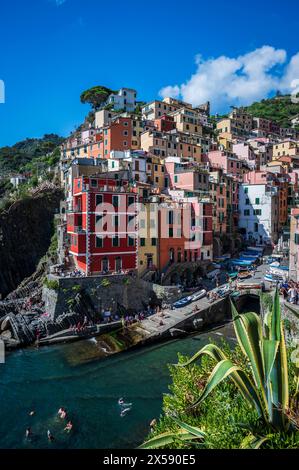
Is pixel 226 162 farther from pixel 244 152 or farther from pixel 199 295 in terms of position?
pixel 199 295

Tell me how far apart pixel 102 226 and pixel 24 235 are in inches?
853

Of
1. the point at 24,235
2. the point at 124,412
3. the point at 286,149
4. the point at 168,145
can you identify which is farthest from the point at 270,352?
the point at 286,149

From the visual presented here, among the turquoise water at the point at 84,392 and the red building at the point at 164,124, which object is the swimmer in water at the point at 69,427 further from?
the red building at the point at 164,124

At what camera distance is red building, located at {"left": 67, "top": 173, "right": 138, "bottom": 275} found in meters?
33.8

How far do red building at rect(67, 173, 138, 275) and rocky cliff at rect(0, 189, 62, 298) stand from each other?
15.5m

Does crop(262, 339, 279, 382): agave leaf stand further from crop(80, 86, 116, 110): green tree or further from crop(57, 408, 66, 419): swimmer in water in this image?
crop(80, 86, 116, 110): green tree

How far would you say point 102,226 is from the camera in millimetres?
34594

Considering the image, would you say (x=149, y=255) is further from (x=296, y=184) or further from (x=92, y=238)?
(x=296, y=184)

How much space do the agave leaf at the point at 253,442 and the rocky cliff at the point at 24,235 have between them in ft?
144

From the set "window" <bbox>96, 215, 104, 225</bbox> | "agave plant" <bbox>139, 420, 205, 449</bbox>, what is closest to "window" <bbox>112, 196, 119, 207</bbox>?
"window" <bbox>96, 215, 104, 225</bbox>

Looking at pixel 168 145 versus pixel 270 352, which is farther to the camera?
pixel 168 145

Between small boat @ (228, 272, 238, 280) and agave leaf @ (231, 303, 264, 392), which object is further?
small boat @ (228, 272, 238, 280)

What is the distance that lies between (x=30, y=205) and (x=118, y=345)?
32682 mm

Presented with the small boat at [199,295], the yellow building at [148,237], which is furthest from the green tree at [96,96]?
the small boat at [199,295]
